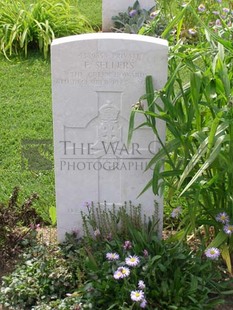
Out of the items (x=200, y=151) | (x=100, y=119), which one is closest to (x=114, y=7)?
(x=100, y=119)

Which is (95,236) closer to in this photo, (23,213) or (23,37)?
(23,213)

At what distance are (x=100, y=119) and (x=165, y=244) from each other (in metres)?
0.75

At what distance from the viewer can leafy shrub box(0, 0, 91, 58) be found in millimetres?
6711

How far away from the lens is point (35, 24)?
6.86 m

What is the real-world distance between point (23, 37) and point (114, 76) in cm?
360

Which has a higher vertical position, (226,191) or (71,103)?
(71,103)

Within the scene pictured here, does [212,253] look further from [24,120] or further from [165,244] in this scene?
[24,120]

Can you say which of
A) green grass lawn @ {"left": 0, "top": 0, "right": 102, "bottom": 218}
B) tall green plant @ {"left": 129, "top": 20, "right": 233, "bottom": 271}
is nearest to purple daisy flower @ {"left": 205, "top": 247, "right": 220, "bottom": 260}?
tall green plant @ {"left": 129, "top": 20, "right": 233, "bottom": 271}

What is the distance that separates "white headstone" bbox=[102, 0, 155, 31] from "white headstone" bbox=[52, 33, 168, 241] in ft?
14.1

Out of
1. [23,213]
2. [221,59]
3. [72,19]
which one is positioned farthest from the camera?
[72,19]

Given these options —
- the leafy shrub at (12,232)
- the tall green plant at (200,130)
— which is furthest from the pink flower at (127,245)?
the leafy shrub at (12,232)

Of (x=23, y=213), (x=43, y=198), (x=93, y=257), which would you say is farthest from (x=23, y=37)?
(x=93, y=257)

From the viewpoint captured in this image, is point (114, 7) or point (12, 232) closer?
point (12, 232)

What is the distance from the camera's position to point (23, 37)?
659cm
